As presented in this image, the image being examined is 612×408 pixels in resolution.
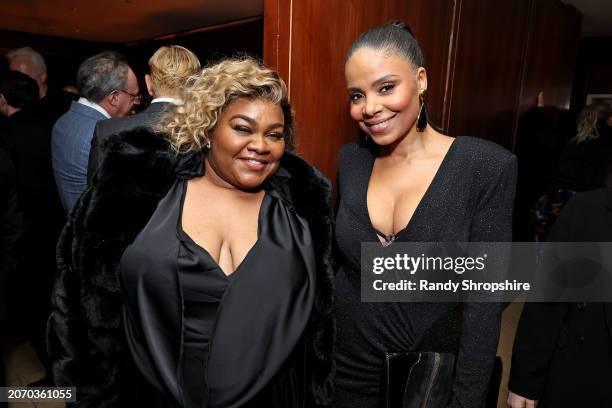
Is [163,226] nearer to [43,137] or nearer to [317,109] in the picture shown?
[317,109]

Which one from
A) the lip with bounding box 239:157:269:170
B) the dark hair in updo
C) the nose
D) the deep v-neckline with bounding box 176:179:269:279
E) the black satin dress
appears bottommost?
the black satin dress

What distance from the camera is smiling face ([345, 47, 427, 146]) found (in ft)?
3.97

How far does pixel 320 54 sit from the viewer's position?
67.4 inches

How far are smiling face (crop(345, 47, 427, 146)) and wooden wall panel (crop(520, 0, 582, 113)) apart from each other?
3193mm

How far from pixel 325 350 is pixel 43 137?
7.33 ft

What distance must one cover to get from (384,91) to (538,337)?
2.90 feet

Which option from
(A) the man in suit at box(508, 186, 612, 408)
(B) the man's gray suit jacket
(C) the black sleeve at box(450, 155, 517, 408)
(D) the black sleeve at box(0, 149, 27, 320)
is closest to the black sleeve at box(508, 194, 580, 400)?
(A) the man in suit at box(508, 186, 612, 408)

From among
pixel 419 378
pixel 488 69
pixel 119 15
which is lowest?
pixel 419 378

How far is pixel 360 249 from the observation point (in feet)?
4.18

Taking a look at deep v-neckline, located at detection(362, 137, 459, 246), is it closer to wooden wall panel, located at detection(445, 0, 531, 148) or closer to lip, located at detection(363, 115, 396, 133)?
lip, located at detection(363, 115, 396, 133)

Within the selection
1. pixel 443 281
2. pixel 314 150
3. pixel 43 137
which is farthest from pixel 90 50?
pixel 443 281

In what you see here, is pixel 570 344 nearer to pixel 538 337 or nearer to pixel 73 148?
pixel 538 337

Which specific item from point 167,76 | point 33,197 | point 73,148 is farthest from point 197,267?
point 33,197

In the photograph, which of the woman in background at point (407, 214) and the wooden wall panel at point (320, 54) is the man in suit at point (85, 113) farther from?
the woman in background at point (407, 214)
